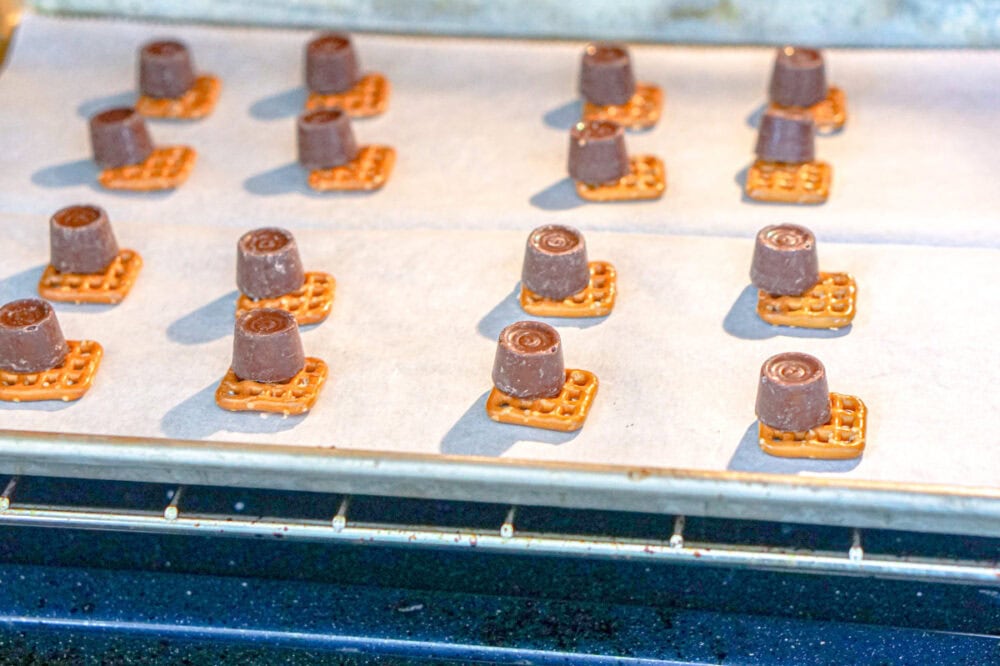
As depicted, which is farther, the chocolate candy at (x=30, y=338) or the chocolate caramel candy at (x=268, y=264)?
the chocolate caramel candy at (x=268, y=264)

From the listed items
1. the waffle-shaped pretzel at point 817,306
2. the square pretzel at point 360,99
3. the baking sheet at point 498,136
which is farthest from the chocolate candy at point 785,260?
the square pretzel at point 360,99

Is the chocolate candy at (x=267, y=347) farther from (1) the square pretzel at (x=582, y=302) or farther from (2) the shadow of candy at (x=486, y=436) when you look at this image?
(1) the square pretzel at (x=582, y=302)

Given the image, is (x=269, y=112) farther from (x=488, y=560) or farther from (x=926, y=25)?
(x=926, y=25)

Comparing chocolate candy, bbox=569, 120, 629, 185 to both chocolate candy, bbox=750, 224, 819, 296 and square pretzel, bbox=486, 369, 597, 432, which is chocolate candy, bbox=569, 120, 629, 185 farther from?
square pretzel, bbox=486, 369, 597, 432

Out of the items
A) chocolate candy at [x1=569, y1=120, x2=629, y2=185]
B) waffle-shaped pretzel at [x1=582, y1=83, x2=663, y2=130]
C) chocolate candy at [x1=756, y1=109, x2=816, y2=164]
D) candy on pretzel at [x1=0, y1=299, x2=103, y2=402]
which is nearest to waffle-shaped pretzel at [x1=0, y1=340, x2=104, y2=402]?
candy on pretzel at [x1=0, y1=299, x2=103, y2=402]

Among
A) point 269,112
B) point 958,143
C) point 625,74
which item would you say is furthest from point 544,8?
point 958,143

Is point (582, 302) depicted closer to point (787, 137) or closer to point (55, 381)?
point (787, 137)
